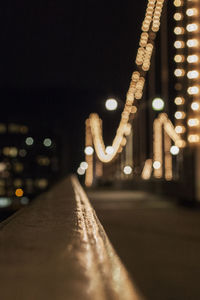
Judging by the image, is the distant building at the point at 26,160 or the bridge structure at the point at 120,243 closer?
the bridge structure at the point at 120,243

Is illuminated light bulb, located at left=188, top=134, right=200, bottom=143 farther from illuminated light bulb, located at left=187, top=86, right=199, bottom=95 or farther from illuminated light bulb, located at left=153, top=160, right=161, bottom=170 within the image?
illuminated light bulb, located at left=153, top=160, right=161, bottom=170

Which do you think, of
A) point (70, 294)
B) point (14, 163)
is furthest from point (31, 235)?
point (14, 163)

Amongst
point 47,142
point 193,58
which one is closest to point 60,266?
point 193,58

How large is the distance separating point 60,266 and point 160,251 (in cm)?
607

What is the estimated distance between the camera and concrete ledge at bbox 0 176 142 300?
150 inches

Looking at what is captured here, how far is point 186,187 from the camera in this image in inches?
976

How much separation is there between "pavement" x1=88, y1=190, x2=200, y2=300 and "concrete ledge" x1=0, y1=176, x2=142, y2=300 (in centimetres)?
95

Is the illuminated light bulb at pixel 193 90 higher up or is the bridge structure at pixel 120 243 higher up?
the illuminated light bulb at pixel 193 90

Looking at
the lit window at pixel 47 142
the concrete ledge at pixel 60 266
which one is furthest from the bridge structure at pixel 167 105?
the lit window at pixel 47 142

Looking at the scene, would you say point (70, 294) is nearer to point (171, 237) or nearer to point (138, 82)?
point (171, 237)

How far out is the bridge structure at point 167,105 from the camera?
2388 cm

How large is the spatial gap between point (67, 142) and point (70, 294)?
16200cm

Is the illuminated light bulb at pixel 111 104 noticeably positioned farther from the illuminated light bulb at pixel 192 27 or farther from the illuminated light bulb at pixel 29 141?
the illuminated light bulb at pixel 29 141

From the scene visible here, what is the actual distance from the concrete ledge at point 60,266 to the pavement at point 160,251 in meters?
0.95
